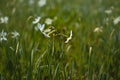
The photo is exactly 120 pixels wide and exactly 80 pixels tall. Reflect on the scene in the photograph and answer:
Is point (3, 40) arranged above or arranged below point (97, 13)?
below

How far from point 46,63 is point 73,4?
3.26 meters

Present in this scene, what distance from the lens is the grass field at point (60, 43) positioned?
2.30 m

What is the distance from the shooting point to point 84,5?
5250mm

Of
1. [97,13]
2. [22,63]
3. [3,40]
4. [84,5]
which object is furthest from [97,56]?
[84,5]

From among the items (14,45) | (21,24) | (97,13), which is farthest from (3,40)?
(97,13)

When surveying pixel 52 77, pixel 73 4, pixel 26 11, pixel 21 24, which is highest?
pixel 73 4

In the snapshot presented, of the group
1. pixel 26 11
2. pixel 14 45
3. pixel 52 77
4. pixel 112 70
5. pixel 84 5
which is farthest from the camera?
pixel 84 5

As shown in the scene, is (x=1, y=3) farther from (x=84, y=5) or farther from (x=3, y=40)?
(x=3, y=40)

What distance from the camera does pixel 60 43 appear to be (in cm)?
246

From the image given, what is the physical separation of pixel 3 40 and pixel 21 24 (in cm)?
126

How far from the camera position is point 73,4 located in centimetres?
544

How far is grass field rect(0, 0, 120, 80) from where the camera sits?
230 centimetres

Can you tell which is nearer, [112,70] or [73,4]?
[112,70]

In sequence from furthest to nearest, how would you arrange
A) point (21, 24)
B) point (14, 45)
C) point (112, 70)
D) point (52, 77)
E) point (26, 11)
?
point (26, 11), point (21, 24), point (112, 70), point (14, 45), point (52, 77)
